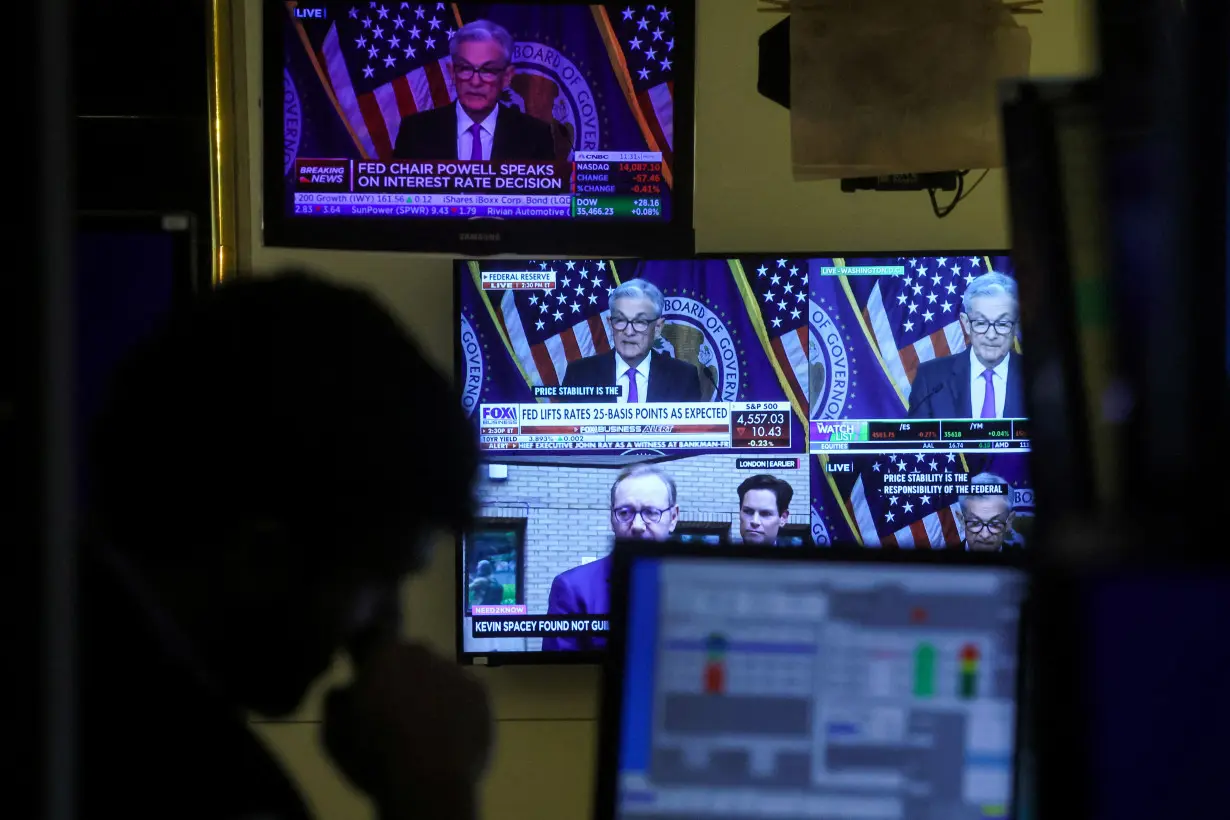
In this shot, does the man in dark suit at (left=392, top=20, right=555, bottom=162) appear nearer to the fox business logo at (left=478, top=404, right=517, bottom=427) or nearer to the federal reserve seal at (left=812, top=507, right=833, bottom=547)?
the fox business logo at (left=478, top=404, right=517, bottom=427)

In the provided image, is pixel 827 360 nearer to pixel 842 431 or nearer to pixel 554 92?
pixel 842 431

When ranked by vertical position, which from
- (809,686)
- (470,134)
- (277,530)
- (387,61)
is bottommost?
(809,686)

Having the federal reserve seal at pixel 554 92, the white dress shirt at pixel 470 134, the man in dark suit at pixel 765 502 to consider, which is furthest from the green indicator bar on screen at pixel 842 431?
the white dress shirt at pixel 470 134

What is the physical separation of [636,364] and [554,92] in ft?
1.67

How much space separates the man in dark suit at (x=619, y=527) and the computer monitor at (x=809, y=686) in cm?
97

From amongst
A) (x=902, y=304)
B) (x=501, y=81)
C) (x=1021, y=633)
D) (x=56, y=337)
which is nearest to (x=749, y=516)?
(x=902, y=304)

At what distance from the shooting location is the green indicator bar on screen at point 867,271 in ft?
6.40

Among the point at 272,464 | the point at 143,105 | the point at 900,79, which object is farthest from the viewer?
the point at 900,79

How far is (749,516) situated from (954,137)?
761 mm

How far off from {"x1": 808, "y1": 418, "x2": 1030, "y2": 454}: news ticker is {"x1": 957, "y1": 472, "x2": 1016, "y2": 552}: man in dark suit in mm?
60

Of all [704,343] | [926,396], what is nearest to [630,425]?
[704,343]

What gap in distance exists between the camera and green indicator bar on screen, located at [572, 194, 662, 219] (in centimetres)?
201

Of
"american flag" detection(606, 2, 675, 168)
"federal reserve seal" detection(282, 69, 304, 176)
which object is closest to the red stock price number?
"american flag" detection(606, 2, 675, 168)

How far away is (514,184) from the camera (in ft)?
6.61
